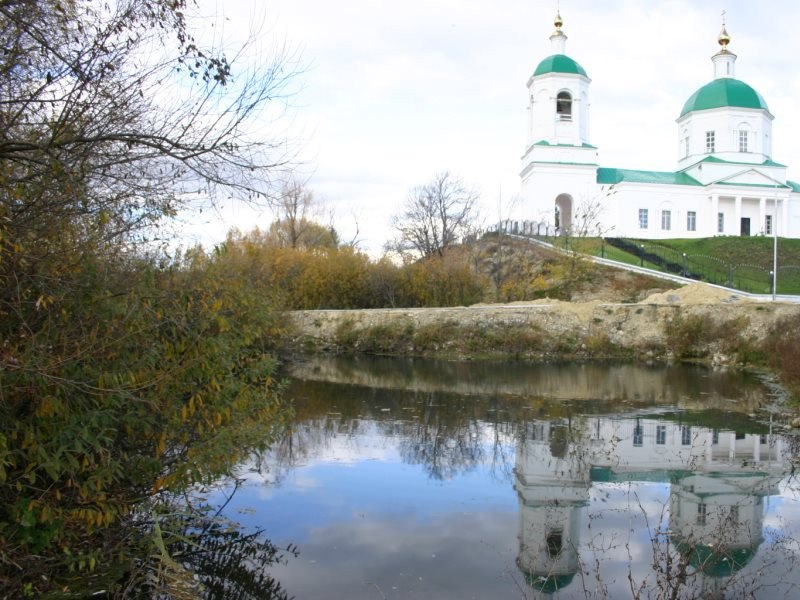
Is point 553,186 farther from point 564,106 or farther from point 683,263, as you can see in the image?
point 683,263

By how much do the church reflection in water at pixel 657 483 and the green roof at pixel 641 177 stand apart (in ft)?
137

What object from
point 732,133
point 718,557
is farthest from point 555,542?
point 732,133

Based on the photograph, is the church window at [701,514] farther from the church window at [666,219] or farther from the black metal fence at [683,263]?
the church window at [666,219]

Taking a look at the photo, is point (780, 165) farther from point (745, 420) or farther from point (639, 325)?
point (745, 420)

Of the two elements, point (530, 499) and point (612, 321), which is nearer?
point (530, 499)

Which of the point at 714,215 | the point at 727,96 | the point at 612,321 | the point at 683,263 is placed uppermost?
the point at 727,96

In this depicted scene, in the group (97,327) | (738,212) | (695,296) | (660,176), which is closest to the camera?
(97,327)

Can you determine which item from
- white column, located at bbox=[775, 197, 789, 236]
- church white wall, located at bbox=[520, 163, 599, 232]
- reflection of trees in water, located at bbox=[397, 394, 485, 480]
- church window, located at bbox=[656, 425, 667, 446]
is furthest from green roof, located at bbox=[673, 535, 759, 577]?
white column, located at bbox=[775, 197, 789, 236]

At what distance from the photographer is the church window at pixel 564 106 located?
5059cm

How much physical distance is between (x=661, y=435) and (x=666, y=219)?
4320 cm

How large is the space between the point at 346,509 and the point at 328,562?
4.37 ft

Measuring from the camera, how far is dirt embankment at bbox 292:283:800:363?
23266mm

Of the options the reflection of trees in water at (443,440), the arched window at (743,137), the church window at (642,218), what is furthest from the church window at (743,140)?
the reflection of trees in water at (443,440)

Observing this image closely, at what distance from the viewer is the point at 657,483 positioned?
8.33 m
